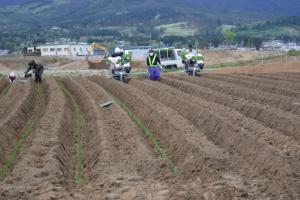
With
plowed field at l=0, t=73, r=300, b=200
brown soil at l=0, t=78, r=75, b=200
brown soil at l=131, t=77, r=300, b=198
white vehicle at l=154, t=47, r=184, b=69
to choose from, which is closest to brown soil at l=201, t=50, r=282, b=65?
white vehicle at l=154, t=47, r=184, b=69

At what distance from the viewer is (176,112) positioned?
17656 millimetres

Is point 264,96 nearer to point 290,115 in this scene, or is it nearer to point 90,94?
point 290,115

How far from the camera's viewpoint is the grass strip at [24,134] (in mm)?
11625

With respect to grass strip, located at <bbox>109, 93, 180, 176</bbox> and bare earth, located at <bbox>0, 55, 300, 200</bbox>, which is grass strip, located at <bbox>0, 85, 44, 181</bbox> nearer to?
bare earth, located at <bbox>0, 55, 300, 200</bbox>

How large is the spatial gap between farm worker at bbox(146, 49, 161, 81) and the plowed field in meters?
7.04

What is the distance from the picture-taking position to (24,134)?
1562 cm

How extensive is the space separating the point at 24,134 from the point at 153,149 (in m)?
3.87

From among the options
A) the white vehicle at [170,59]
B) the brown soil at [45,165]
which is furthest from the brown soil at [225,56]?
the brown soil at [45,165]

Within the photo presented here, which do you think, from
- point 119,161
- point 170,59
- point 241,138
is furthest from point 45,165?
point 170,59

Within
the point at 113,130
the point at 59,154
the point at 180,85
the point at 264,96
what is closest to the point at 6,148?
the point at 59,154

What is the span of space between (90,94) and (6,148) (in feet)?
35.8

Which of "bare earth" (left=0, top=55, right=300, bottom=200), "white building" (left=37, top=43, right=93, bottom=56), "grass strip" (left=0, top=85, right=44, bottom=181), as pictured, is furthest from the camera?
"white building" (left=37, top=43, right=93, bottom=56)

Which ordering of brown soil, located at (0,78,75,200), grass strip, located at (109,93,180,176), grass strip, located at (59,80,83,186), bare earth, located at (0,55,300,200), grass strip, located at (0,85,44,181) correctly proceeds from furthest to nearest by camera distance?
grass strip, located at (0,85,44,181)
grass strip, located at (109,93,180,176)
grass strip, located at (59,80,83,186)
brown soil, located at (0,78,75,200)
bare earth, located at (0,55,300,200)

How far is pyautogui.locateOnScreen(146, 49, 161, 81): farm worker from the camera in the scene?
28978 millimetres
